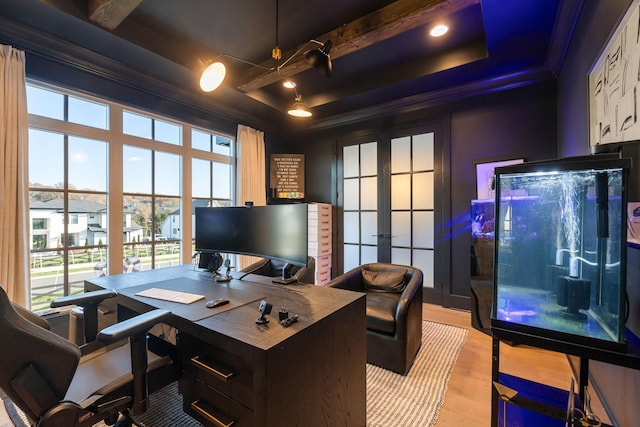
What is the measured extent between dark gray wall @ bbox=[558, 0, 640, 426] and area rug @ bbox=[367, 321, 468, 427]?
0.89m

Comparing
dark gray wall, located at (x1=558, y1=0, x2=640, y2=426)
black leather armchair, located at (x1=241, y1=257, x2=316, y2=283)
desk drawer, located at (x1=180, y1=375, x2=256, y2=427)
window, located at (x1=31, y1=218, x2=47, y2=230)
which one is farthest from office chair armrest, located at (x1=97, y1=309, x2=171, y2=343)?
window, located at (x1=31, y1=218, x2=47, y2=230)

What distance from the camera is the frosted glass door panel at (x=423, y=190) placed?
12.6 feet

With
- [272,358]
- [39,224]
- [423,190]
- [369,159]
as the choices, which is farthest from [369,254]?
[39,224]

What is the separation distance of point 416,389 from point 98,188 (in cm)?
356

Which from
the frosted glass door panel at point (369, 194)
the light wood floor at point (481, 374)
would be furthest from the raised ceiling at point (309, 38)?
the light wood floor at point (481, 374)

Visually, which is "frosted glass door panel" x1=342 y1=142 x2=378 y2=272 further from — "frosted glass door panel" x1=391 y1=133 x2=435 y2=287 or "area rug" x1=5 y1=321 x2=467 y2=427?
"area rug" x1=5 y1=321 x2=467 y2=427

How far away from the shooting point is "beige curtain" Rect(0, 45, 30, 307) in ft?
7.12

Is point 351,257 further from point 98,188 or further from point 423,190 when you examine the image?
point 98,188

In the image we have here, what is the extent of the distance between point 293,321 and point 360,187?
3480mm

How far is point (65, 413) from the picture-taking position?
94 centimetres

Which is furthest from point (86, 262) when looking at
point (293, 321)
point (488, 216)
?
point (488, 216)

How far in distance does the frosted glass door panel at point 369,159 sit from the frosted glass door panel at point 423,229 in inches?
38.0

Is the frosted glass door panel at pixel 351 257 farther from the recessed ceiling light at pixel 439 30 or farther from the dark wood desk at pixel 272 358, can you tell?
the recessed ceiling light at pixel 439 30

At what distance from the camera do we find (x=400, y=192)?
13.4ft
